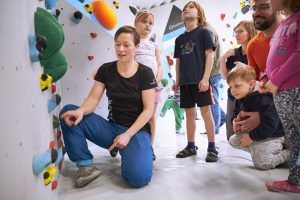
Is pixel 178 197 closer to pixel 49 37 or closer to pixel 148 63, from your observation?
pixel 49 37

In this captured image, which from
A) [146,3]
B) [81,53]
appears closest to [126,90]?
[81,53]

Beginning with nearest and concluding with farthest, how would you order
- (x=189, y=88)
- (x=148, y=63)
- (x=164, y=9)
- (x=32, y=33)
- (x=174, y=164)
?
(x=32, y=33)
(x=174, y=164)
(x=189, y=88)
(x=148, y=63)
(x=164, y=9)

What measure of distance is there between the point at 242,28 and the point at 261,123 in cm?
87

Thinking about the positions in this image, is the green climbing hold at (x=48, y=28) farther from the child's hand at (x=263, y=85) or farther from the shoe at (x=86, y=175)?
the child's hand at (x=263, y=85)

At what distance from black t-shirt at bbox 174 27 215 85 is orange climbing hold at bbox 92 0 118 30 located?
0.58 meters

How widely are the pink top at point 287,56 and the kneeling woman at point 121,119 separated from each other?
0.64 m

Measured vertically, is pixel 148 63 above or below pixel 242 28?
below

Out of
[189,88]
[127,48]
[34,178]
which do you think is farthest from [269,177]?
[34,178]

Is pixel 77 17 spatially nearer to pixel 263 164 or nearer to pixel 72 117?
pixel 72 117

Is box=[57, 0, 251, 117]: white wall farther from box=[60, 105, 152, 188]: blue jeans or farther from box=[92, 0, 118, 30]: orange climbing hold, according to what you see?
box=[60, 105, 152, 188]: blue jeans

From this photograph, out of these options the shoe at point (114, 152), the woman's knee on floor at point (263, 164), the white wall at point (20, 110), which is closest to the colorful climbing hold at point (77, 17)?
the white wall at point (20, 110)

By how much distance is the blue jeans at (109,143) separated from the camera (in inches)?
55.6

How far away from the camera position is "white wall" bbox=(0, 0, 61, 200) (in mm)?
764

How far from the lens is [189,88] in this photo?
191cm
